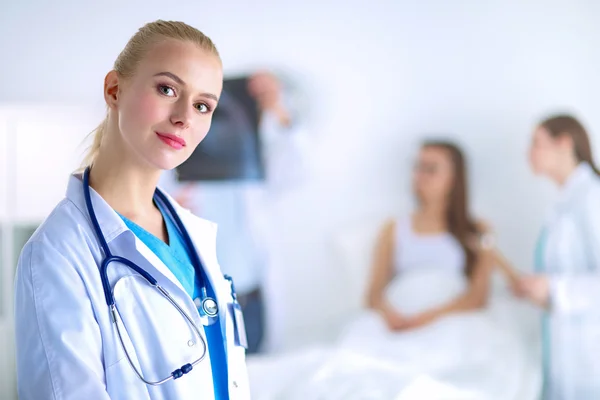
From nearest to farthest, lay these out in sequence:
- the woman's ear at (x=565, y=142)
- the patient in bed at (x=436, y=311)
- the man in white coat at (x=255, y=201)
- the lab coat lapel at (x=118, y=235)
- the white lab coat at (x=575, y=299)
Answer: the lab coat lapel at (x=118, y=235)
the patient in bed at (x=436, y=311)
the white lab coat at (x=575, y=299)
the man in white coat at (x=255, y=201)
the woman's ear at (x=565, y=142)

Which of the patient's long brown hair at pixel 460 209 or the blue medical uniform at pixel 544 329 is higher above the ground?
the patient's long brown hair at pixel 460 209

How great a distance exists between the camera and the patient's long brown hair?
2.66 m

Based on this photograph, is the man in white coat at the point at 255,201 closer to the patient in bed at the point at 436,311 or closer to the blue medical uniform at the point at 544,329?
the patient in bed at the point at 436,311

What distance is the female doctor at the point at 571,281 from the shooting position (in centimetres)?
237

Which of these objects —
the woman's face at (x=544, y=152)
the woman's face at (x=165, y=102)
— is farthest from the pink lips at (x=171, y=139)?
the woman's face at (x=544, y=152)

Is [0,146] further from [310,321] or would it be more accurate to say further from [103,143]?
[103,143]

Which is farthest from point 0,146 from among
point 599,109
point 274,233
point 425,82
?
point 599,109

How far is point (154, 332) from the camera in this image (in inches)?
37.4

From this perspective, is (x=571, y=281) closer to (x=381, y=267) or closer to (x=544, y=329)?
(x=544, y=329)

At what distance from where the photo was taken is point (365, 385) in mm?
1970

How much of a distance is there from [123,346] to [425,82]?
7.25 ft

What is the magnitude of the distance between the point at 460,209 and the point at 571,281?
53 centimetres

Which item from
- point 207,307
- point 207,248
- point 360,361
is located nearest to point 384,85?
point 360,361

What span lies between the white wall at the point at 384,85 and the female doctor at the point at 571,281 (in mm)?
245
